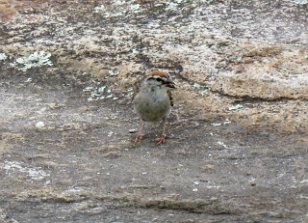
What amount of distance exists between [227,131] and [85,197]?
174cm

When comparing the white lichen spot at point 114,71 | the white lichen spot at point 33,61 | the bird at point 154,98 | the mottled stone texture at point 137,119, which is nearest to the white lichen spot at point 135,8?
the mottled stone texture at point 137,119

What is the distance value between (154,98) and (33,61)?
1.85 m

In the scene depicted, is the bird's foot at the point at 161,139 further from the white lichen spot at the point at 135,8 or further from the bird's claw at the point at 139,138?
the white lichen spot at the point at 135,8

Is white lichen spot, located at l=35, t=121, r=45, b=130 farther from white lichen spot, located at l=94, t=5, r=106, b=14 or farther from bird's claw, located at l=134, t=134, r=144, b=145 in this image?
white lichen spot, located at l=94, t=5, r=106, b=14

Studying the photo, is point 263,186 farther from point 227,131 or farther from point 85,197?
point 85,197

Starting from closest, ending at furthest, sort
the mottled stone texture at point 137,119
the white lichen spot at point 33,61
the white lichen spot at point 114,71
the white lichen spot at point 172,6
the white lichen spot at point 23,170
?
1. the mottled stone texture at point 137,119
2. the white lichen spot at point 23,170
3. the white lichen spot at point 114,71
4. the white lichen spot at point 33,61
5. the white lichen spot at point 172,6

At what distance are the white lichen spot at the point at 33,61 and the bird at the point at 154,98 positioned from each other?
1.51 metres

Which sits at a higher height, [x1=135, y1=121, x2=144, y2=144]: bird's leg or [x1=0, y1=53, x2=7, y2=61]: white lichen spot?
[x1=0, y1=53, x2=7, y2=61]: white lichen spot

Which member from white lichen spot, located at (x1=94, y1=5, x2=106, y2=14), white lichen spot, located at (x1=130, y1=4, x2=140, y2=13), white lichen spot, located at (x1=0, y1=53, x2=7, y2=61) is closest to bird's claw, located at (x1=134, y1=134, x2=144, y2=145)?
white lichen spot, located at (x1=0, y1=53, x2=7, y2=61)

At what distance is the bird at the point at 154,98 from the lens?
7320 millimetres

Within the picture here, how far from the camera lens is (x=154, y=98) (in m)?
7.38

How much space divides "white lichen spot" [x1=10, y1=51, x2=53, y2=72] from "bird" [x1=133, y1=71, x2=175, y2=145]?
1.51 m

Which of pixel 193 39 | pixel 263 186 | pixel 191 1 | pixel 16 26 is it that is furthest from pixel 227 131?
→ pixel 16 26

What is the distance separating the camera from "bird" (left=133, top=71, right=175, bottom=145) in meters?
7.32
